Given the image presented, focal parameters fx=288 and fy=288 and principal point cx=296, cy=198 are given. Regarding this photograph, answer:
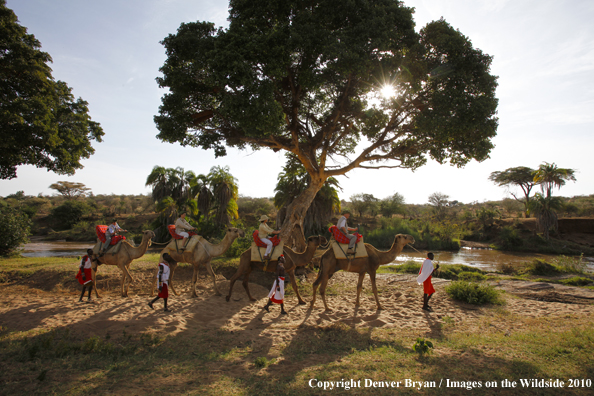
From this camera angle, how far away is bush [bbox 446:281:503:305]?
9.09m

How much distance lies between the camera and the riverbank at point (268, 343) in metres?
4.23

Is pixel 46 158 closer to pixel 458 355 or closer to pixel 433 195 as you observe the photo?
pixel 458 355

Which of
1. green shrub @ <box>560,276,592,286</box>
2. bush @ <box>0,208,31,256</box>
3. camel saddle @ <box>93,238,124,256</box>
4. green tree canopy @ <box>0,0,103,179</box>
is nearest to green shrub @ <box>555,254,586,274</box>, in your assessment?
green shrub @ <box>560,276,592,286</box>

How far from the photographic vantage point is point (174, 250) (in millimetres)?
9336

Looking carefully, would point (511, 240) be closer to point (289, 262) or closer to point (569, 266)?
point (569, 266)

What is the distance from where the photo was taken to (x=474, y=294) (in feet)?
30.2

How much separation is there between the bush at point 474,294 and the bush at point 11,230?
21.1m

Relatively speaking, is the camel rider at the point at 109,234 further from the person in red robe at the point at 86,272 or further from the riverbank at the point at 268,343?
the riverbank at the point at 268,343

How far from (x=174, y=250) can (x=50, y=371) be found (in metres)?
5.04

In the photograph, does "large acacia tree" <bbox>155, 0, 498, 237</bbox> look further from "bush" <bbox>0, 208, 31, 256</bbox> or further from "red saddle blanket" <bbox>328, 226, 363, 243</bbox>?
"bush" <bbox>0, 208, 31, 256</bbox>

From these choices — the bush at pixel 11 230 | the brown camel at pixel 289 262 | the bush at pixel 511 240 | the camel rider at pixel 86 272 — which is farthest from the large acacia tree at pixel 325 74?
the bush at pixel 511 240

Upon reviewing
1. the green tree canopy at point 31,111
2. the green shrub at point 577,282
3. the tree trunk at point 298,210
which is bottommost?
the green shrub at point 577,282

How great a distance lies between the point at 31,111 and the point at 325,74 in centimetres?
1131

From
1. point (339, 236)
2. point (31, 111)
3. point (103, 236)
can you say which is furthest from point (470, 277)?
point (31, 111)
